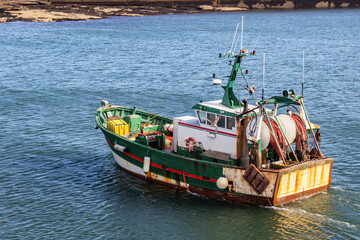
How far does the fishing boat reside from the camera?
2278 centimetres

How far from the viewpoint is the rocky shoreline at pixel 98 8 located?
117 metres

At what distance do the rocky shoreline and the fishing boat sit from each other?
9655 centimetres

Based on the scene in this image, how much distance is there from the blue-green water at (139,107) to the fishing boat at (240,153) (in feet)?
2.71

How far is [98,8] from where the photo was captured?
134 metres

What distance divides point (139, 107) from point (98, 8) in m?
97.0

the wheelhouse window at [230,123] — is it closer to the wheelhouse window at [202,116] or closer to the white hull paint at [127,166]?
the wheelhouse window at [202,116]

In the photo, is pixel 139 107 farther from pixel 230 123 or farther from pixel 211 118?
pixel 230 123

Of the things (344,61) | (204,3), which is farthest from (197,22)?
(344,61)

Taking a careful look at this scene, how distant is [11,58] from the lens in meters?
68.5

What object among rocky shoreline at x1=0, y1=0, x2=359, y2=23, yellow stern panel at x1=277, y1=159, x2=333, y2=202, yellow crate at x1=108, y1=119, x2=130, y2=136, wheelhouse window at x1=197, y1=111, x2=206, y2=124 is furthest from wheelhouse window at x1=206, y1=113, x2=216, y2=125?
Result: rocky shoreline at x1=0, y1=0, x2=359, y2=23

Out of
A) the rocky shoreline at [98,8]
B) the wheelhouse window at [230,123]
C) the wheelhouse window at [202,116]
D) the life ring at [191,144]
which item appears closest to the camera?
the wheelhouse window at [230,123]

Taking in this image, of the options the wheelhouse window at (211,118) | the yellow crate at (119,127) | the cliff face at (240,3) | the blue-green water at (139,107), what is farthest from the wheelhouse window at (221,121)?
the cliff face at (240,3)

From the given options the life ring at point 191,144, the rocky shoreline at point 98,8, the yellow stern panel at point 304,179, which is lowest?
the yellow stern panel at point 304,179

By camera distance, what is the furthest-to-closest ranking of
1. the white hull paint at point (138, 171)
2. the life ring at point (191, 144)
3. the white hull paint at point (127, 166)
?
the white hull paint at point (127, 166)
the white hull paint at point (138, 171)
the life ring at point (191, 144)
